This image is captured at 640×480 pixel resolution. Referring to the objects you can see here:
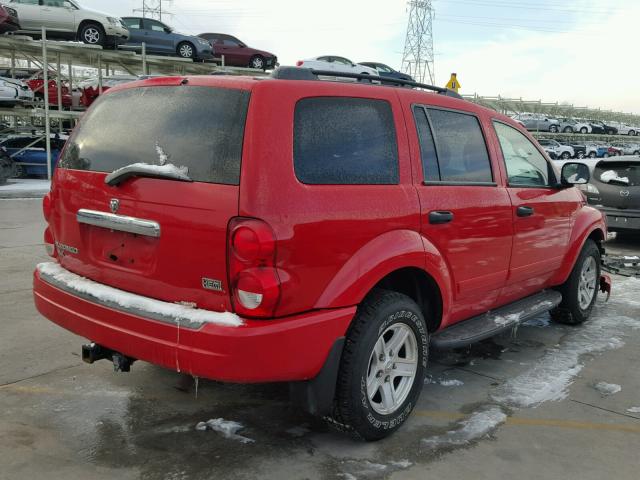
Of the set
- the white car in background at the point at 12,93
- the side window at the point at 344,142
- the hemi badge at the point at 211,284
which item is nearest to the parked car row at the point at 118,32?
the white car in background at the point at 12,93

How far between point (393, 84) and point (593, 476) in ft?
8.01

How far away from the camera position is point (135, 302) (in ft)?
9.23

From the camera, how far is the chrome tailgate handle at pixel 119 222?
2779 mm

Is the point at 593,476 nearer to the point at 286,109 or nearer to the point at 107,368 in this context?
the point at 286,109

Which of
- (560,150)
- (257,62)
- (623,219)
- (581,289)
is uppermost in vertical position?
(257,62)

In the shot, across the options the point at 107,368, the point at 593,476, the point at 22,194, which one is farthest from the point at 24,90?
the point at 593,476

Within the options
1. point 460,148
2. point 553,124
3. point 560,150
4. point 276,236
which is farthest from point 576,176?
point 553,124

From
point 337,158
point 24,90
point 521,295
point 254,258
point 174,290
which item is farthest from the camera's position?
point 24,90

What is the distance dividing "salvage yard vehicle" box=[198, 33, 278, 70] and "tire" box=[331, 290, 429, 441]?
25.6 metres

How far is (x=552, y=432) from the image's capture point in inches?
131

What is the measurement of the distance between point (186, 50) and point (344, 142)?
947 inches

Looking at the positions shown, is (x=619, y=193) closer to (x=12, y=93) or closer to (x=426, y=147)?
(x=426, y=147)

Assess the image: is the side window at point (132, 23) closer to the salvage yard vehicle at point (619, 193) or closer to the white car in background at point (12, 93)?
the white car in background at point (12, 93)

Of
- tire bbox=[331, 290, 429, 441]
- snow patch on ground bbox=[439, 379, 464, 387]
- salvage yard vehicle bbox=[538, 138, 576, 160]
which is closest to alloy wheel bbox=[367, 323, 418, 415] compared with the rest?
tire bbox=[331, 290, 429, 441]
